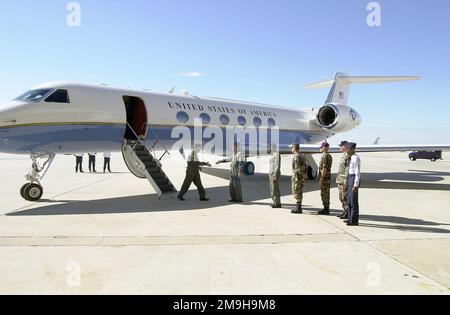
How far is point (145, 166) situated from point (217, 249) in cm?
605

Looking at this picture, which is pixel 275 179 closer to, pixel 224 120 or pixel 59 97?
pixel 59 97

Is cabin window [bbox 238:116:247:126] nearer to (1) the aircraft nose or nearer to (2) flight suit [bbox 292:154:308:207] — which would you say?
(2) flight suit [bbox 292:154:308:207]

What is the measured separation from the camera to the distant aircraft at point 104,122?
949 centimetres

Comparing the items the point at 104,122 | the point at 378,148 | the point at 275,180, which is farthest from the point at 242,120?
the point at 275,180

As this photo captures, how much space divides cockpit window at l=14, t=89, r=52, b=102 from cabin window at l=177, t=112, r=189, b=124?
4.54m

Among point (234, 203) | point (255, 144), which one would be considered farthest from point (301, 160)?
point (255, 144)

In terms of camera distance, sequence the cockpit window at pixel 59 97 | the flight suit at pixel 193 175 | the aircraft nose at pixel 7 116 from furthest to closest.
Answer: the flight suit at pixel 193 175 < the cockpit window at pixel 59 97 < the aircraft nose at pixel 7 116

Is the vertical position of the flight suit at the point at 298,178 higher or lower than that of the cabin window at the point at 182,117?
lower

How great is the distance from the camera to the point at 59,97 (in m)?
10.1

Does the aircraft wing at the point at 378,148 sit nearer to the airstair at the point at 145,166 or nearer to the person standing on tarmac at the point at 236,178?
the person standing on tarmac at the point at 236,178

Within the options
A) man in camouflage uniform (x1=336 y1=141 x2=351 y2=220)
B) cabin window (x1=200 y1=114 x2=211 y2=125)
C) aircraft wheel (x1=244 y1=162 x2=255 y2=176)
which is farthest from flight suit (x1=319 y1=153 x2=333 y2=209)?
aircraft wheel (x1=244 y1=162 x2=255 y2=176)

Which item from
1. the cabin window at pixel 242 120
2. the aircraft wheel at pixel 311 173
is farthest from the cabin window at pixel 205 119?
the aircraft wheel at pixel 311 173

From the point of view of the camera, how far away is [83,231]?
6645 millimetres
